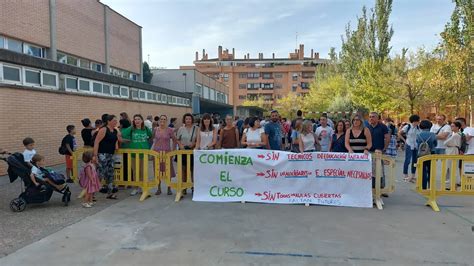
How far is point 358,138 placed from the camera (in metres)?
6.84

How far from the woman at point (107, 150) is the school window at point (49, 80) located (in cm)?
479

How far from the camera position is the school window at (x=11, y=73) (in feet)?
29.8

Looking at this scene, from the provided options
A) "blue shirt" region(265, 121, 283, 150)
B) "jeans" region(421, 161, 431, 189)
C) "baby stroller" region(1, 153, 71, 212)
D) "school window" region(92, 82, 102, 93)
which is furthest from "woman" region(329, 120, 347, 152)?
"school window" region(92, 82, 102, 93)

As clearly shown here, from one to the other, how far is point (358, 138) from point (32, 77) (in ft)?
30.8

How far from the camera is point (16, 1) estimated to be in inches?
547

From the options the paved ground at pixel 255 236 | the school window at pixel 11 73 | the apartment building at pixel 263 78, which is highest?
the apartment building at pixel 263 78

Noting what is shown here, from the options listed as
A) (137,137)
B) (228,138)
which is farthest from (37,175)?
(228,138)

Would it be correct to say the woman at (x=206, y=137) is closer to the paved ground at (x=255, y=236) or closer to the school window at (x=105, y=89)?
the paved ground at (x=255, y=236)

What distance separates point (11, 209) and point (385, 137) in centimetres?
725

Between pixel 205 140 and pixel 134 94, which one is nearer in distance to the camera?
pixel 205 140

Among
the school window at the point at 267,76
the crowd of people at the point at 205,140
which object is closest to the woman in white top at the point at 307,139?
the crowd of people at the point at 205,140

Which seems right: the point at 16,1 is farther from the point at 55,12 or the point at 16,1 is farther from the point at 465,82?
the point at 465,82

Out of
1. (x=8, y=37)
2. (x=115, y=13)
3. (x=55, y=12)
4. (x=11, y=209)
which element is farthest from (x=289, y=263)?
(x=115, y=13)

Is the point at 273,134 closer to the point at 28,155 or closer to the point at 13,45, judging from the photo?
the point at 28,155
